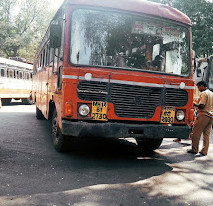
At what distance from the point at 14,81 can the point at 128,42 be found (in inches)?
608

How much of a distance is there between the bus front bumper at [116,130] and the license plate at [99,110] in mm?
105

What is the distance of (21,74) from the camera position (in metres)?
20.9

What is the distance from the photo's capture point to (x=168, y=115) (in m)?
5.50

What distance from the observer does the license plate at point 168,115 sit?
5.46 metres

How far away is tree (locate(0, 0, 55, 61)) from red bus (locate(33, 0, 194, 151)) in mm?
36960

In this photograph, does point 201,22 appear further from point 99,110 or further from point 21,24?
point 21,24

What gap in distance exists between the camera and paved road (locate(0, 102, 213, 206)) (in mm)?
3807

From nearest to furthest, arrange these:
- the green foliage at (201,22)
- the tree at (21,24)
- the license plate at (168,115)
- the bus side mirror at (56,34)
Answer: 1. the bus side mirror at (56,34)
2. the license plate at (168,115)
3. the green foliage at (201,22)
4. the tree at (21,24)

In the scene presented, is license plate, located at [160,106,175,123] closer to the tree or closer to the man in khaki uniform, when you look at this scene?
the man in khaki uniform

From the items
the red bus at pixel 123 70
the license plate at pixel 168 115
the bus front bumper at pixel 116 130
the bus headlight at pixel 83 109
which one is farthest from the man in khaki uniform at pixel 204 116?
the bus headlight at pixel 83 109

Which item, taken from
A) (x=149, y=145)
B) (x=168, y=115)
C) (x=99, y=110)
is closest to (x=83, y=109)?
(x=99, y=110)

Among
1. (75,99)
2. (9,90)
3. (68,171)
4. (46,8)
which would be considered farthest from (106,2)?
(46,8)

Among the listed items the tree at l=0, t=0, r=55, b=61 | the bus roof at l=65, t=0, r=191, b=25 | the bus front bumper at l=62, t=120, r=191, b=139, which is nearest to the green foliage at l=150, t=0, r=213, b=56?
the bus roof at l=65, t=0, r=191, b=25

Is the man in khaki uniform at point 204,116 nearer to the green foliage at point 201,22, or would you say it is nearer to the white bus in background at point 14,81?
the white bus in background at point 14,81
